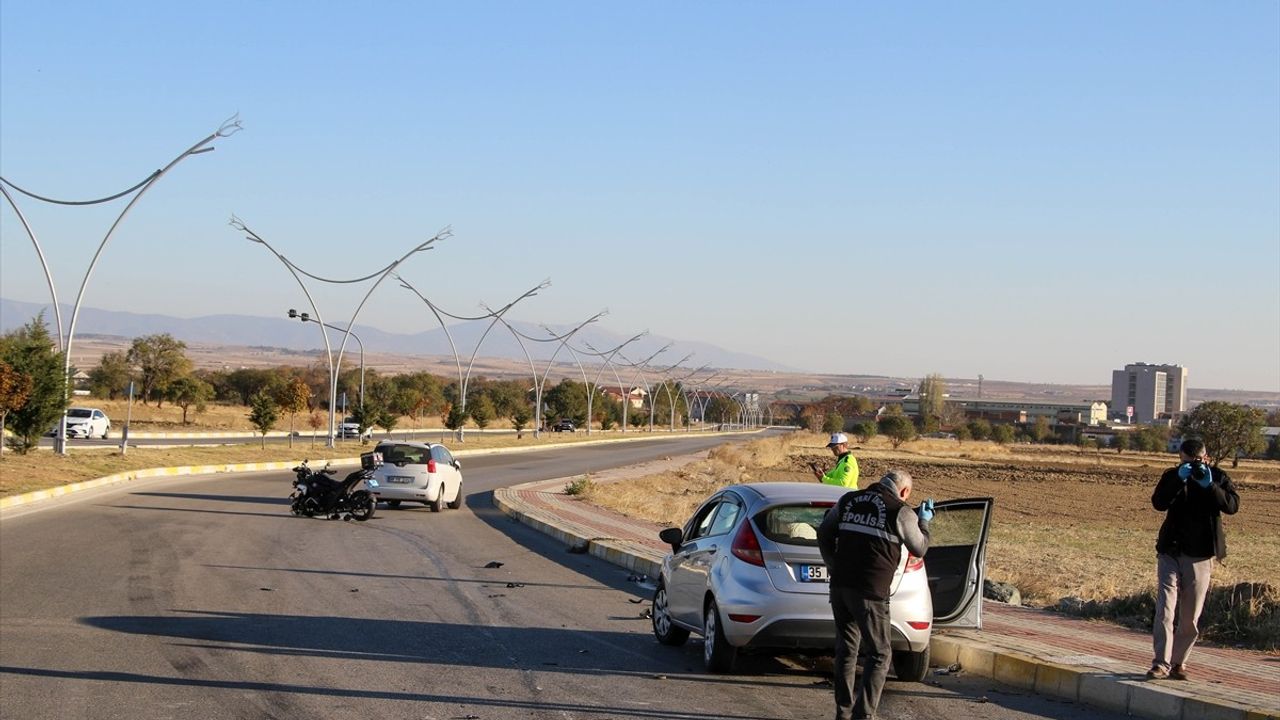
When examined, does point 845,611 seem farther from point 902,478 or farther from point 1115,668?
point 1115,668

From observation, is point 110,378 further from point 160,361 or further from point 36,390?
point 36,390

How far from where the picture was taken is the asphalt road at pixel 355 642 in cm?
879

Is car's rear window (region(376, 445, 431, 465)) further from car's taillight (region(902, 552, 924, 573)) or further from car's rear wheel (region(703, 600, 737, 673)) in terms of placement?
car's taillight (region(902, 552, 924, 573))

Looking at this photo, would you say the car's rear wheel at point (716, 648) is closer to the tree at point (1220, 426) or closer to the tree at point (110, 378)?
the tree at point (1220, 426)

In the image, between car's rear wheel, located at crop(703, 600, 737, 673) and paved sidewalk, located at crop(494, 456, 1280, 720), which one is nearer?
paved sidewalk, located at crop(494, 456, 1280, 720)

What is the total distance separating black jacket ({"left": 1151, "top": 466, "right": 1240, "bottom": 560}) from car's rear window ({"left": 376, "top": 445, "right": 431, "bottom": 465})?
20298 mm

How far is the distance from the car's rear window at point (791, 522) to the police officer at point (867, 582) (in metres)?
1.69

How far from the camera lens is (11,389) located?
3328cm

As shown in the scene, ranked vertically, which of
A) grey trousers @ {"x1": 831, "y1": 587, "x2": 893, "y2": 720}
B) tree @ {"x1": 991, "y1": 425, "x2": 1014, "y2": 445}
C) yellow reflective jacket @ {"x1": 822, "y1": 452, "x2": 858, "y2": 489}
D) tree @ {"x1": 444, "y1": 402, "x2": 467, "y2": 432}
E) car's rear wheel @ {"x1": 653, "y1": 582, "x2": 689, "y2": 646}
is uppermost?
yellow reflective jacket @ {"x1": 822, "y1": 452, "x2": 858, "y2": 489}

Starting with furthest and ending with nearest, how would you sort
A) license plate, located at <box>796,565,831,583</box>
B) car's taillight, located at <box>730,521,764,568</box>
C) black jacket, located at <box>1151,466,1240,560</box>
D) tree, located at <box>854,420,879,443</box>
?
tree, located at <box>854,420,879,443</box> < car's taillight, located at <box>730,521,764,568</box> < license plate, located at <box>796,565,831,583</box> < black jacket, located at <box>1151,466,1240,560</box>

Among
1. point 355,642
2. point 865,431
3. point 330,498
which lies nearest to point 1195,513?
point 355,642

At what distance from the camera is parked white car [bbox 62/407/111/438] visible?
57.0m

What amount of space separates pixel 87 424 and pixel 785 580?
174 feet

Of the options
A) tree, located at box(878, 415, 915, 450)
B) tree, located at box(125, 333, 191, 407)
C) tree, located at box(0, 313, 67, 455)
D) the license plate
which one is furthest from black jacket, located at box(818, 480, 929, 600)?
tree, located at box(878, 415, 915, 450)
